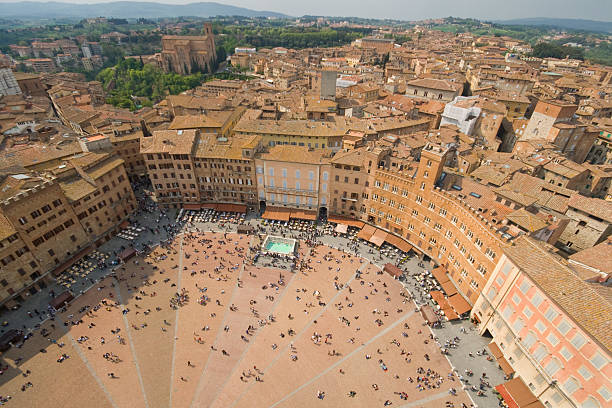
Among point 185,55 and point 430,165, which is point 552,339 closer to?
point 430,165

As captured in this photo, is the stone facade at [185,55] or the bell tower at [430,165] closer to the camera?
the bell tower at [430,165]

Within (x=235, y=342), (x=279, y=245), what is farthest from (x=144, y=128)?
(x=235, y=342)

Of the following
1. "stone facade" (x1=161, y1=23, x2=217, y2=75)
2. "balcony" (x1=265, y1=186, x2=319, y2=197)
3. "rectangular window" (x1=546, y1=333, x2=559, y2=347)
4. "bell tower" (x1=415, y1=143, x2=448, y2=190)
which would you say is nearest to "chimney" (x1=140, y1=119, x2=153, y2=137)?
"balcony" (x1=265, y1=186, x2=319, y2=197)

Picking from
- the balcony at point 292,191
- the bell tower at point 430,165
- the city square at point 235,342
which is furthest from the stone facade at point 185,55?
the bell tower at point 430,165

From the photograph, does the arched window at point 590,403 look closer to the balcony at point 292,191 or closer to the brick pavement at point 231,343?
the brick pavement at point 231,343

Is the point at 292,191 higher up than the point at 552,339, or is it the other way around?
the point at 552,339

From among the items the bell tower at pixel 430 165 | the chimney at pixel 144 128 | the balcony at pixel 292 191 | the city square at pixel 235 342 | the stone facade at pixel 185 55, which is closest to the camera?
the city square at pixel 235 342

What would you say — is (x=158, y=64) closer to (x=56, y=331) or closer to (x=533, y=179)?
(x=56, y=331)

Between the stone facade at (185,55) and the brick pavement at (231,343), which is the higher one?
the stone facade at (185,55)

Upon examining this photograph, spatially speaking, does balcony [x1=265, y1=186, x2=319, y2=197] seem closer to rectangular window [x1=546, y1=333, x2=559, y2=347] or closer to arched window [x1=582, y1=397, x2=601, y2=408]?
rectangular window [x1=546, y1=333, x2=559, y2=347]

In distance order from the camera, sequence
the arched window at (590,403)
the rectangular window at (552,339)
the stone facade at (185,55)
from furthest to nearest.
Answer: the stone facade at (185,55), the rectangular window at (552,339), the arched window at (590,403)

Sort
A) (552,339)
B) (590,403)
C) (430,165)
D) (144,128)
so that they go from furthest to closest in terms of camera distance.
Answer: (144,128), (430,165), (552,339), (590,403)
